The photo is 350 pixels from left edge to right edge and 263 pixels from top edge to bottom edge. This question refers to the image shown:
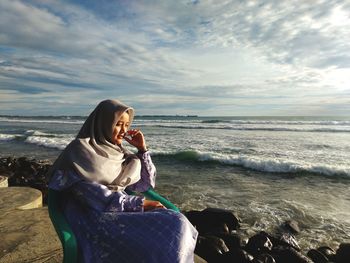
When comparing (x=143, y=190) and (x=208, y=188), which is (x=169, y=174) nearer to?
(x=208, y=188)

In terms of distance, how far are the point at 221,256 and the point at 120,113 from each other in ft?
9.68

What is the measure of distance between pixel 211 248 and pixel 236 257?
0.39 metres

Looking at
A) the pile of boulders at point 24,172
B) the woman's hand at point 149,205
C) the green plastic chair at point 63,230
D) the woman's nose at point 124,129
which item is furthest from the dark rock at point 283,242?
the pile of boulders at point 24,172

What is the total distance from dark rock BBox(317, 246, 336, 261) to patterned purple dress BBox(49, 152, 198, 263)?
3.32 metres

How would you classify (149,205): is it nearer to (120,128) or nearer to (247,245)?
(120,128)

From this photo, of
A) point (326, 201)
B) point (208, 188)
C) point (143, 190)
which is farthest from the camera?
point (208, 188)

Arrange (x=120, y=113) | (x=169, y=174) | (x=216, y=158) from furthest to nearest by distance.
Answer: (x=216, y=158) < (x=169, y=174) < (x=120, y=113)

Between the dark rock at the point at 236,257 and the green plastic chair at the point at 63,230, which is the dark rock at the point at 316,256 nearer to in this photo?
the dark rock at the point at 236,257

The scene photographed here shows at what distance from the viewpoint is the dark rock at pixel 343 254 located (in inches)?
182

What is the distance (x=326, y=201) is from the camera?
7391 millimetres

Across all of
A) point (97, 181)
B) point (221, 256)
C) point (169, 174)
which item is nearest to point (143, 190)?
point (97, 181)

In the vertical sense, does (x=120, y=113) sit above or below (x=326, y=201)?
above

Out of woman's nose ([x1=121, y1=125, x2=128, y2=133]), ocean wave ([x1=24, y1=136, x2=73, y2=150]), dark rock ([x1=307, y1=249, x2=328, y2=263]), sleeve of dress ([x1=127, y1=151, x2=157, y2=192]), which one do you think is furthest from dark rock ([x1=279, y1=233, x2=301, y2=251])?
ocean wave ([x1=24, y1=136, x2=73, y2=150])

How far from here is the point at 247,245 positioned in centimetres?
498
